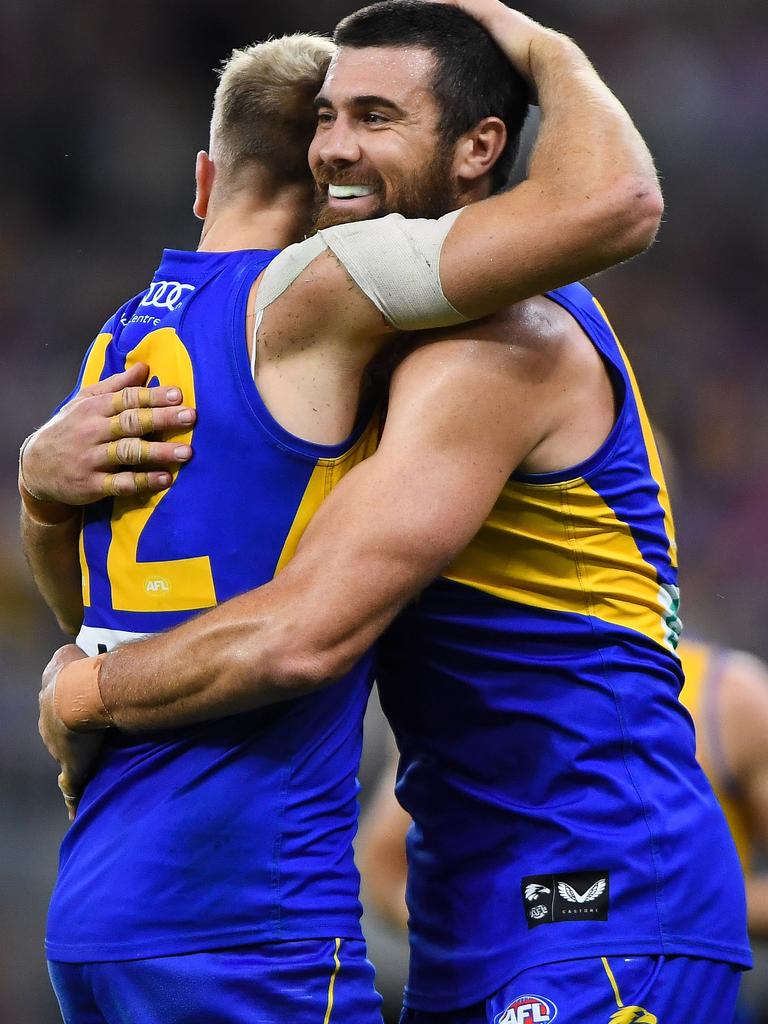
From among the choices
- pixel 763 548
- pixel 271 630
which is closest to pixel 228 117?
pixel 271 630

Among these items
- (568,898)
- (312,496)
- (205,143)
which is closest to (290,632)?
(312,496)

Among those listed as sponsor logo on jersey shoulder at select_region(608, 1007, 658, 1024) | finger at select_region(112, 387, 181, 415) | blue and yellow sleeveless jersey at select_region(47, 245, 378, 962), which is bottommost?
sponsor logo on jersey shoulder at select_region(608, 1007, 658, 1024)

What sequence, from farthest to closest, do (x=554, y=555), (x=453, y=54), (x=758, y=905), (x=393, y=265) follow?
(x=758, y=905)
(x=453, y=54)
(x=554, y=555)
(x=393, y=265)

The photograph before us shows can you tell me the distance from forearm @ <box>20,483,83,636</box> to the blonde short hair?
0.82m

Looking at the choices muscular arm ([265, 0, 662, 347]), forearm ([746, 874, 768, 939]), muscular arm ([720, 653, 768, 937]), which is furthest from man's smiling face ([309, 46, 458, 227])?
forearm ([746, 874, 768, 939])

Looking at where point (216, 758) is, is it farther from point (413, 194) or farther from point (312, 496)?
point (413, 194)

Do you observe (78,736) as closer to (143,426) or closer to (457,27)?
(143,426)

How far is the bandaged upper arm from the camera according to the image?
2.51 m

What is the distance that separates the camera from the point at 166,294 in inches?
109

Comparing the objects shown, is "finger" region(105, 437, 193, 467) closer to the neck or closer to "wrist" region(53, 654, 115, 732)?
"wrist" region(53, 654, 115, 732)

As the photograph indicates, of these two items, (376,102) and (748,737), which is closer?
(376,102)

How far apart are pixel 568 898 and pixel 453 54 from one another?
5.51ft

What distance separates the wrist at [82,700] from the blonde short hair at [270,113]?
112cm

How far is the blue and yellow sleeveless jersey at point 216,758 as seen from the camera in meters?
2.48
